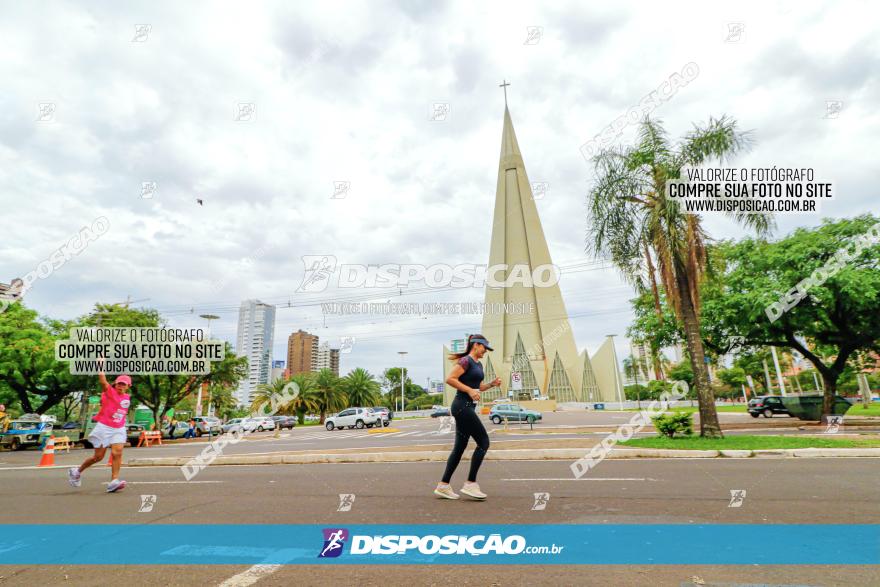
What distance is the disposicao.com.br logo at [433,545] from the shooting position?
3.61m

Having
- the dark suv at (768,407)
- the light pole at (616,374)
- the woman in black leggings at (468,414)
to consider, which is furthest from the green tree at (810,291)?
the light pole at (616,374)

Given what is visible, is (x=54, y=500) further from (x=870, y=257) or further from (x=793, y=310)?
(x=870, y=257)

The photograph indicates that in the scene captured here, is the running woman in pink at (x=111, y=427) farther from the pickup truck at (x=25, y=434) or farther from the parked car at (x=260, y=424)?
the parked car at (x=260, y=424)

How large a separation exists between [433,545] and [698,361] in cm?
1083

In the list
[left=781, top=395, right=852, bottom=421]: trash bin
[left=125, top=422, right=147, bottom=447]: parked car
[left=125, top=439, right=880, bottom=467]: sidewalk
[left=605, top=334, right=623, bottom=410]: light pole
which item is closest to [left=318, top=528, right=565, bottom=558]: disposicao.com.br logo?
[left=125, top=439, right=880, bottom=467]: sidewalk

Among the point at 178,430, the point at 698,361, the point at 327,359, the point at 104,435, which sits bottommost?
the point at 178,430

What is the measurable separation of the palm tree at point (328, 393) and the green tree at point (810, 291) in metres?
39.3

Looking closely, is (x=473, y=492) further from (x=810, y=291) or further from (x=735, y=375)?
(x=735, y=375)

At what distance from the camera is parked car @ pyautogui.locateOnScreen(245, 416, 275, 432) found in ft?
125

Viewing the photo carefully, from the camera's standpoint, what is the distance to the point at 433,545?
148 inches

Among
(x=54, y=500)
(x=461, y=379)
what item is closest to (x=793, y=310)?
(x=461, y=379)

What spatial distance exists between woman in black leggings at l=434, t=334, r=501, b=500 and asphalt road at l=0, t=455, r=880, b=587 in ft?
0.80

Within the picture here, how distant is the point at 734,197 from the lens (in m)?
12.5

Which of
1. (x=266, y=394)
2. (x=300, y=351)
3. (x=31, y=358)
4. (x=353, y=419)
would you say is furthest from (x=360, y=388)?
(x=300, y=351)
